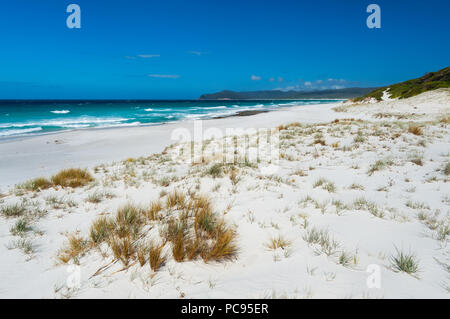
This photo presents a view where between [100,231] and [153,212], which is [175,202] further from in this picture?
[100,231]

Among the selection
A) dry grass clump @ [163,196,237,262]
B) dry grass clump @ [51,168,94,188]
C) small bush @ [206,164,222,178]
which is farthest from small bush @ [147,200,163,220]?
dry grass clump @ [51,168,94,188]

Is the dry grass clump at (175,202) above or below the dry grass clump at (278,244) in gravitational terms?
above

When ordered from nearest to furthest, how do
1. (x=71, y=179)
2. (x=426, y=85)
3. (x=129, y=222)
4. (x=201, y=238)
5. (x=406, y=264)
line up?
(x=406, y=264) → (x=201, y=238) → (x=129, y=222) → (x=71, y=179) → (x=426, y=85)

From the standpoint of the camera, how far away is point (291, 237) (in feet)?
9.59

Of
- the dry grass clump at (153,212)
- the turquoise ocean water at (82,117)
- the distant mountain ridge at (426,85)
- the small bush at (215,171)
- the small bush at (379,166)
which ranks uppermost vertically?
the distant mountain ridge at (426,85)

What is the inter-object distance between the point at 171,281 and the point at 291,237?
64.3 inches

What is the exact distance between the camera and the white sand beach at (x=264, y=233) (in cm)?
216

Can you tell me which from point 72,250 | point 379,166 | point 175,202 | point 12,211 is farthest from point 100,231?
point 379,166

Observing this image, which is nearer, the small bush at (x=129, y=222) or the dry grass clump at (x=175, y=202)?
the small bush at (x=129, y=222)

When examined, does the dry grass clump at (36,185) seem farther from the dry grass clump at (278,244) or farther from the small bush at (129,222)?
the dry grass clump at (278,244)

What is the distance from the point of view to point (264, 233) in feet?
10.0

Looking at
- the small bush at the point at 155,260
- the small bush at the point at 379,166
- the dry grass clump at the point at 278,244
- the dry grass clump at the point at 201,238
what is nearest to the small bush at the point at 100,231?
the dry grass clump at the point at 201,238
